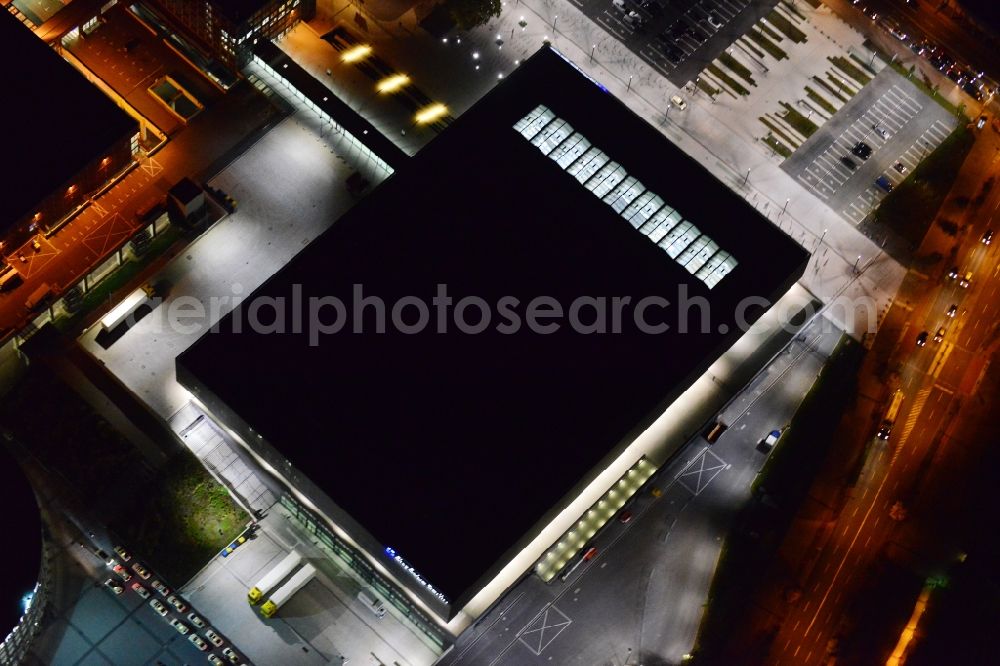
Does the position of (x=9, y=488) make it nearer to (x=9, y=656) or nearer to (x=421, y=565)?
(x=9, y=656)

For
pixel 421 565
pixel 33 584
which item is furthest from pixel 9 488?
pixel 421 565

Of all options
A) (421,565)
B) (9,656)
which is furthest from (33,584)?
(421,565)

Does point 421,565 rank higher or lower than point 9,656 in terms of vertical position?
lower

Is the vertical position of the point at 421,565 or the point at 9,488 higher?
the point at 9,488

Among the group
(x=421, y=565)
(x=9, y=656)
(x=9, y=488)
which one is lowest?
(x=421, y=565)

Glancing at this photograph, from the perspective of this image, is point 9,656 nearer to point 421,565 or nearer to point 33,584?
point 33,584

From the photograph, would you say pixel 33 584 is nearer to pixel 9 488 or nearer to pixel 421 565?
pixel 9 488
